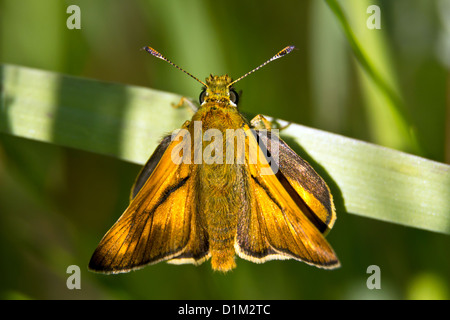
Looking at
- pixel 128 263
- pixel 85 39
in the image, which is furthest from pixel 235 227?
pixel 85 39

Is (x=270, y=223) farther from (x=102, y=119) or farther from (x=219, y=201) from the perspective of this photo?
(x=102, y=119)

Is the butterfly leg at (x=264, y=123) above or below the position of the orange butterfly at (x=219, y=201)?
above

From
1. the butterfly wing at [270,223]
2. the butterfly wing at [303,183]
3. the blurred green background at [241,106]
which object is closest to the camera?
the butterfly wing at [270,223]

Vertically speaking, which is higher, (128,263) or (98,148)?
(98,148)

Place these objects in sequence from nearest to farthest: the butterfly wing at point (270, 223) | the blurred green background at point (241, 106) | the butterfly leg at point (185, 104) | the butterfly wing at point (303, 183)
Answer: the butterfly wing at point (270, 223)
the butterfly wing at point (303, 183)
the butterfly leg at point (185, 104)
the blurred green background at point (241, 106)

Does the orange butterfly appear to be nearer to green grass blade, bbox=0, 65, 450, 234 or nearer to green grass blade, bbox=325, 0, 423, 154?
green grass blade, bbox=0, 65, 450, 234

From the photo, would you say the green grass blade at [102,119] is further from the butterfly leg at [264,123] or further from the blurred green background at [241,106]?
the blurred green background at [241,106]

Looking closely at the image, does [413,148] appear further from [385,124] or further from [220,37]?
[220,37]

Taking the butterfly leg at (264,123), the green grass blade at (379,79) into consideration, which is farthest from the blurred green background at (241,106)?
the butterfly leg at (264,123)
